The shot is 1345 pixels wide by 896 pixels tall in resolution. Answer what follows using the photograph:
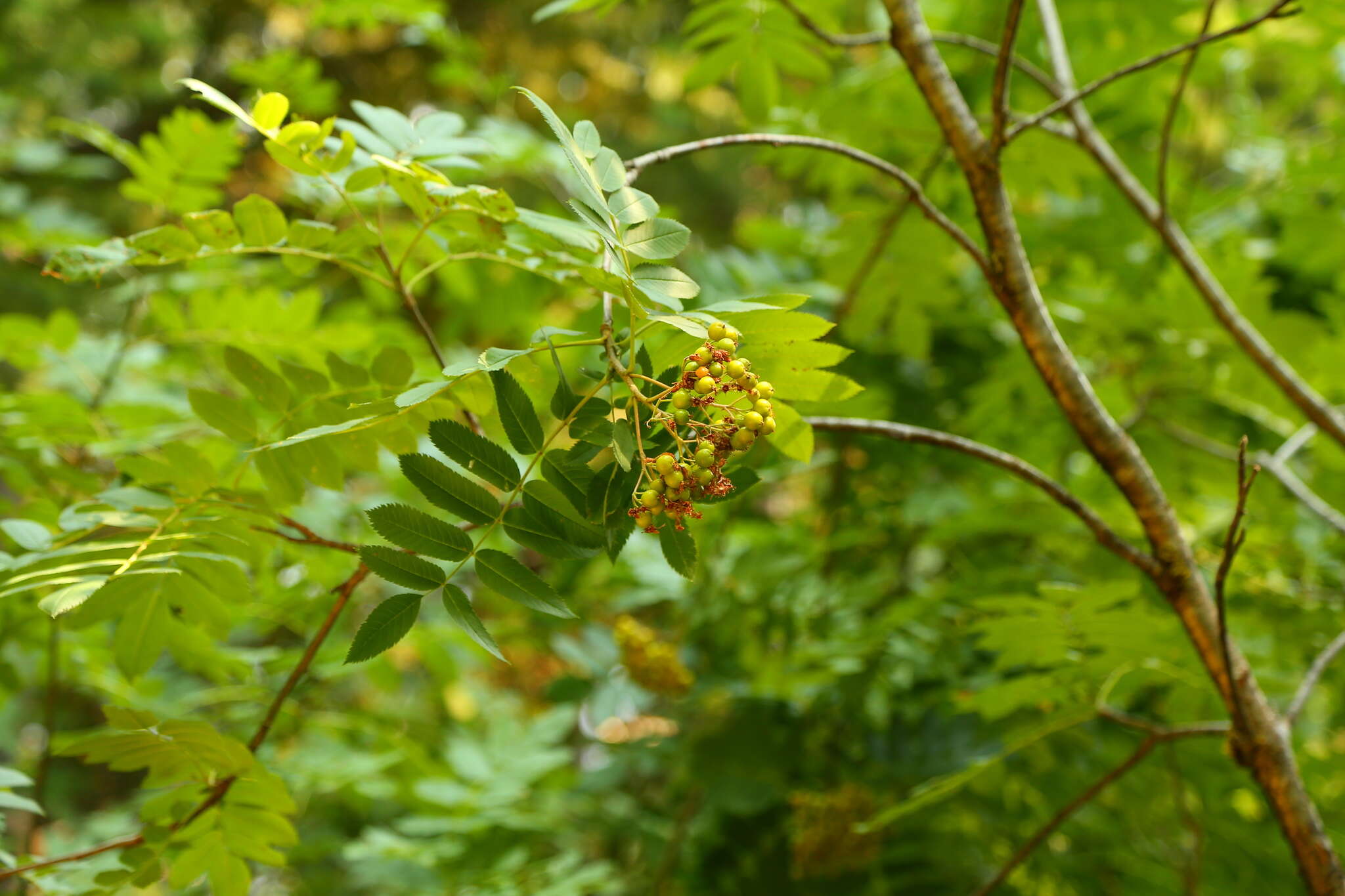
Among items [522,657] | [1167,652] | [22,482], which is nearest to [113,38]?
[522,657]

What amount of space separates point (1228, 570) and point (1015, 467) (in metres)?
0.21

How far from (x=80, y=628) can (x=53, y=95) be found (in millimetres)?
7004

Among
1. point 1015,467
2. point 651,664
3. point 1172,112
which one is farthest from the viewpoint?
point 651,664

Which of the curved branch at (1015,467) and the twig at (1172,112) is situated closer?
the curved branch at (1015,467)

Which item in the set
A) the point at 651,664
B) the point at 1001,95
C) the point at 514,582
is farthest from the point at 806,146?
the point at 651,664

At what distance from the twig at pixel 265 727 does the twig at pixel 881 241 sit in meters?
0.79

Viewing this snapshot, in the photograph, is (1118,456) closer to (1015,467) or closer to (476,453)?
(1015,467)

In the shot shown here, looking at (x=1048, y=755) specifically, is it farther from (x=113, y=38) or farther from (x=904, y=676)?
(x=113, y=38)

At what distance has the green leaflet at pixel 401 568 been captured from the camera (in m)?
0.69

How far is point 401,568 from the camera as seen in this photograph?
2.33ft

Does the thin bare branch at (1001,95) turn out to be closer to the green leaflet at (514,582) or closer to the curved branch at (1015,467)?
the curved branch at (1015,467)

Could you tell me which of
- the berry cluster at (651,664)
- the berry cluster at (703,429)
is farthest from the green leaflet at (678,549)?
the berry cluster at (651,664)

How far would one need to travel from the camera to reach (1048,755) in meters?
1.74

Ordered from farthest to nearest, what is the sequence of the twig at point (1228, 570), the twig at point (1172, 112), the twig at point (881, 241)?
the twig at point (881, 241) < the twig at point (1172, 112) < the twig at point (1228, 570)
